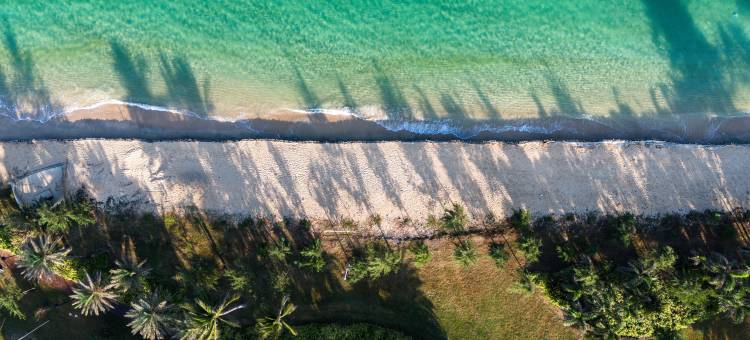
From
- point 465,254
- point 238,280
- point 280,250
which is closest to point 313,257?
point 280,250

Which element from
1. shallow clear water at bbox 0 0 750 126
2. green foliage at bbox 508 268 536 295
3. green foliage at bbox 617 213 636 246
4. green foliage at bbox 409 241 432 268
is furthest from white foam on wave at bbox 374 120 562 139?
green foliage at bbox 508 268 536 295

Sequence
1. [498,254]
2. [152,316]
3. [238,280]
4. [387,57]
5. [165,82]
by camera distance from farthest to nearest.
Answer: [387,57] → [165,82] → [498,254] → [238,280] → [152,316]

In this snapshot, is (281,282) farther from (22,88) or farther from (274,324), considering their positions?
(22,88)

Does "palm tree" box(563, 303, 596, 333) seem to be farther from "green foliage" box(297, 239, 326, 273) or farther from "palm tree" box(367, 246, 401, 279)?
"green foliage" box(297, 239, 326, 273)

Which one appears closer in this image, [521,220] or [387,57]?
[521,220]

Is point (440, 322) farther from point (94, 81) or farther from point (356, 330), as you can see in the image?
point (94, 81)

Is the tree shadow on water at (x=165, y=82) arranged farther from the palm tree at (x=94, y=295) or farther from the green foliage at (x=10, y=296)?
the green foliage at (x=10, y=296)
